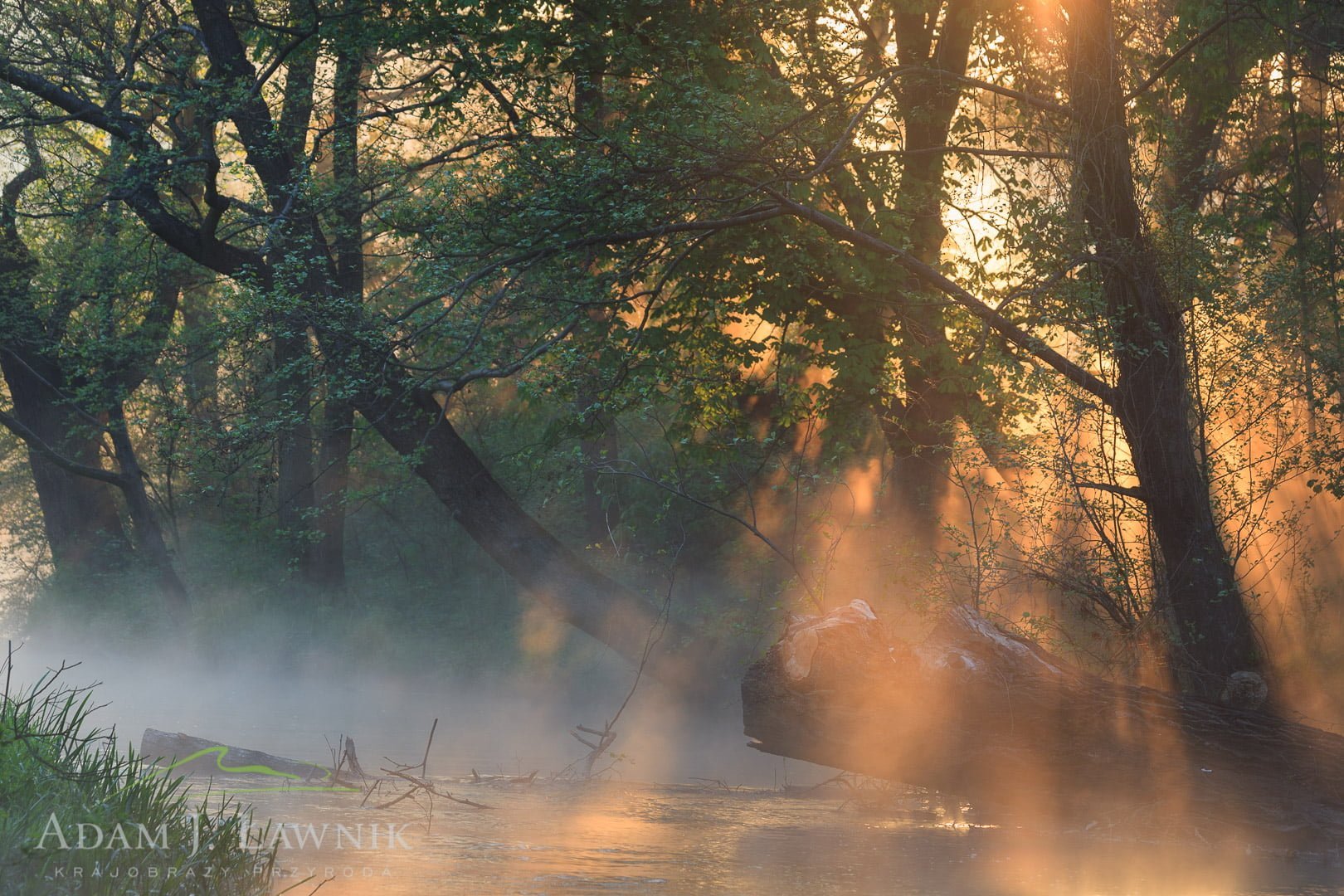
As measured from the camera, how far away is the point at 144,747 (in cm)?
956

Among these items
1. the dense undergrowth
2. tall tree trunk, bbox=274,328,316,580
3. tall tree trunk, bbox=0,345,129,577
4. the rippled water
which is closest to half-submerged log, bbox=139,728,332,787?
the rippled water

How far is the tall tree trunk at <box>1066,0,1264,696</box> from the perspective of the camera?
32.2ft

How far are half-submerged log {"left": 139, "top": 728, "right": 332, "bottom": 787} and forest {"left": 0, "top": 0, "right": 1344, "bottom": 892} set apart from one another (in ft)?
9.98

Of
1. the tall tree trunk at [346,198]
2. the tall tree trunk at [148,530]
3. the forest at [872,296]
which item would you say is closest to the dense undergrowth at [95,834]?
the forest at [872,296]

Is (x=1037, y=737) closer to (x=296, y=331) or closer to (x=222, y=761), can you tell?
(x=222, y=761)

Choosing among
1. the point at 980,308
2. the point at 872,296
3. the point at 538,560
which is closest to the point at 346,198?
the point at 538,560

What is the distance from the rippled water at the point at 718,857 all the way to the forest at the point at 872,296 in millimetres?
459

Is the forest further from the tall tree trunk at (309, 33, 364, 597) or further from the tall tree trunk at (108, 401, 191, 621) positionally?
the tall tree trunk at (108, 401, 191, 621)

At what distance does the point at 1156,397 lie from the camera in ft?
33.0

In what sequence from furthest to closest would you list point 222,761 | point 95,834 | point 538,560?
point 538,560, point 222,761, point 95,834

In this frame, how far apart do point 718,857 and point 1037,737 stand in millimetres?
2071

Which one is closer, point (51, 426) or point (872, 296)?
point (872, 296)

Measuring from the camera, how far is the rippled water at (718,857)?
21.7 ft

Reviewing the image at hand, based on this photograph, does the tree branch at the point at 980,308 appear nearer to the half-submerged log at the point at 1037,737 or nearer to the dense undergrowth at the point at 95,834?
the half-submerged log at the point at 1037,737
